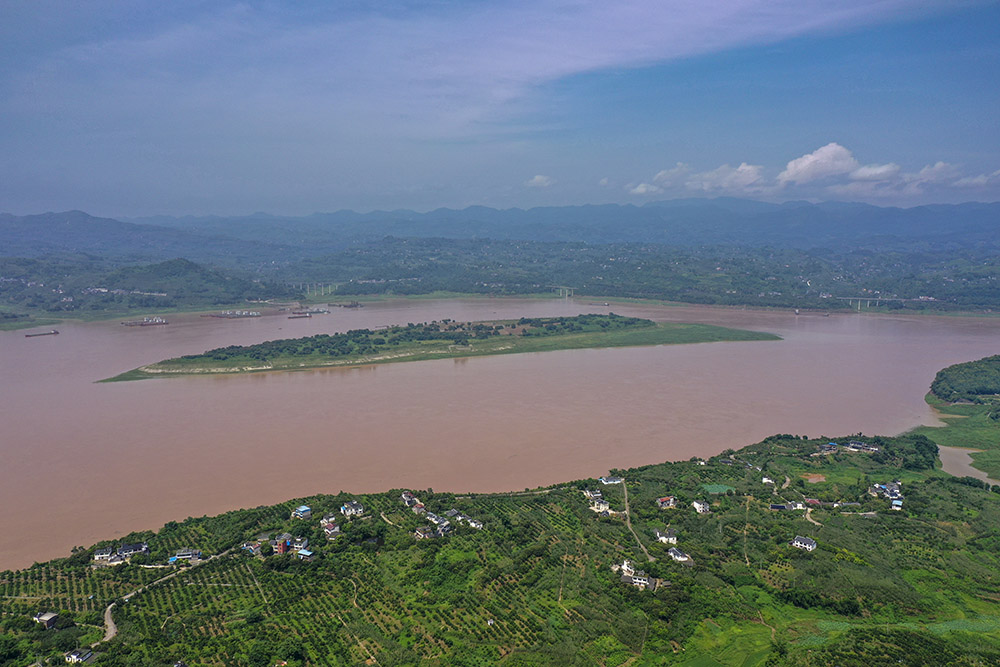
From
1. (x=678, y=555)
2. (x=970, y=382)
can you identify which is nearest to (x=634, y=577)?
(x=678, y=555)

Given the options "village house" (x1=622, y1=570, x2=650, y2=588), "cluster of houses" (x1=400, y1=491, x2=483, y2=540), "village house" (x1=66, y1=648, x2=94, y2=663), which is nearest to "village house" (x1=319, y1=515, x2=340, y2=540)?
"cluster of houses" (x1=400, y1=491, x2=483, y2=540)

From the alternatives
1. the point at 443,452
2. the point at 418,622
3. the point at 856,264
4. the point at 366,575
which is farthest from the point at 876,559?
the point at 856,264

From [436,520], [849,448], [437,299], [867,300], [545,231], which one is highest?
[545,231]

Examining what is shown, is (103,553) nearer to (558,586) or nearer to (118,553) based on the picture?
(118,553)

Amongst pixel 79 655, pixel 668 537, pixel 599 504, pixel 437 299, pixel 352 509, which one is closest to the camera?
Result: pixel 79 655

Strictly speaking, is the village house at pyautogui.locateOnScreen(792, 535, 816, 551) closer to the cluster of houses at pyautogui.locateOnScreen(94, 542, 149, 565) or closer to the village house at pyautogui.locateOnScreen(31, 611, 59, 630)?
the cluster of houses at pyautogui.locateOnScreen(94, 542, 149, 565)

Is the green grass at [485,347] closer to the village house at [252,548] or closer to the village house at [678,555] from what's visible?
the village house at [252,548]

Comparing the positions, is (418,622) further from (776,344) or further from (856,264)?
(856,264)
